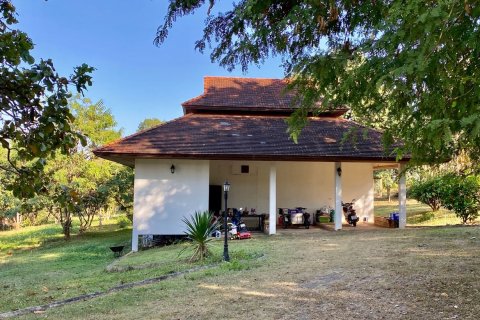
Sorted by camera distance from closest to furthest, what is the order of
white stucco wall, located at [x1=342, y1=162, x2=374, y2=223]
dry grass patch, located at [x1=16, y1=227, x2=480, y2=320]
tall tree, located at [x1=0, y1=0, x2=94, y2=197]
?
tall tree, located at [x1=0, y1=0, x2=94, y2=197], dry grass patch, located at [x1=16, y1=227, x2=480, y2=320], white stucco wall, located at [x1=342, y1=162, x2=374, y2=223]

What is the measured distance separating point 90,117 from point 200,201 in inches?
403

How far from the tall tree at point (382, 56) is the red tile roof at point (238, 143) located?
268 inches

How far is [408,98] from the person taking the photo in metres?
4.90

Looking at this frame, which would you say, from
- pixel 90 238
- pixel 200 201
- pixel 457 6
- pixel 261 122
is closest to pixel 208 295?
pixel 457 6

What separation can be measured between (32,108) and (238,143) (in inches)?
448

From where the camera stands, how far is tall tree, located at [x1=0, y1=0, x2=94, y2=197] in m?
2.86

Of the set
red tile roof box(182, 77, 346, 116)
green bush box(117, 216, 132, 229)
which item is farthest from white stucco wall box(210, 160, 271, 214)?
green bush box(117, 216, 132, 229)

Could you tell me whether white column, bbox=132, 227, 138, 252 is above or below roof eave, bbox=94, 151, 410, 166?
below

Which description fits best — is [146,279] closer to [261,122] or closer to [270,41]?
[270,41]

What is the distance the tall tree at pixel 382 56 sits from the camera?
313cm

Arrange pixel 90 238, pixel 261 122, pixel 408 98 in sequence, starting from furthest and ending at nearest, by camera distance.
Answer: pixel 90 238, pixel 261 122, pixel 408 98

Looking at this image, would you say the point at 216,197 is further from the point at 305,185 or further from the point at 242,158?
the point at 242,158

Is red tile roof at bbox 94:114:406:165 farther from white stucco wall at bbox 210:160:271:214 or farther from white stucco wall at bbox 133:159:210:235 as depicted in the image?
white stucco wall at bbox 210:160:271:214

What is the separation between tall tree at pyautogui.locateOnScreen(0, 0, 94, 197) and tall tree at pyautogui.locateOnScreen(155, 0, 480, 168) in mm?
2476
